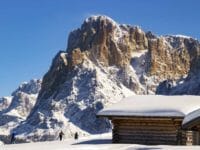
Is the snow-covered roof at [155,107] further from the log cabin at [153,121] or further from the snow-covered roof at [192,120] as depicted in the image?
the snow-covered roof at [192,120]

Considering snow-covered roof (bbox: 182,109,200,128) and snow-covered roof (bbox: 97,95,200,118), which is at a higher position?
snow-covered roof (bbox: 97,95,200,118)

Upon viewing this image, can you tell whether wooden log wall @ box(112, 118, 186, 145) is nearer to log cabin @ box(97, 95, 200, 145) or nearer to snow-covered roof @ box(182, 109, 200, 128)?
log cabin @ box(97, 95, 200, 145)

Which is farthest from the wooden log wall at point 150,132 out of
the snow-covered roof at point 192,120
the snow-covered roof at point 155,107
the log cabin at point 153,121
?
the snow-covered roof at point 192,120

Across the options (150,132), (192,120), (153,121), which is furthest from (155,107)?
(192,120)

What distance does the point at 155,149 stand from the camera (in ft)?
68.4

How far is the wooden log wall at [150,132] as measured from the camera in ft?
106

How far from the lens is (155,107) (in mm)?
33438

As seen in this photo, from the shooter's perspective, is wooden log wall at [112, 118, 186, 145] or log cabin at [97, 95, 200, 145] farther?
wooden log wall at [112, 118, 186, 145]

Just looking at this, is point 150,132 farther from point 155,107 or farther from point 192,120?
point 192,120

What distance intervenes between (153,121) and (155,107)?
95cm

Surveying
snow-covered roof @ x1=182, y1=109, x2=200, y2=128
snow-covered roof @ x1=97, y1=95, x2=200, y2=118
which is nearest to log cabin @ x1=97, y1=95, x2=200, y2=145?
snow-covered roof @ x1=97, y1=95, x2=200, y2=118

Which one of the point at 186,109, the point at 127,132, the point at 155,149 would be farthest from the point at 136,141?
the point at 155,149

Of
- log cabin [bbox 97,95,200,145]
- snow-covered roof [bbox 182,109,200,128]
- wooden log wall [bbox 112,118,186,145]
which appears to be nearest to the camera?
snow-covered roof [bbox 182,109,200,128]

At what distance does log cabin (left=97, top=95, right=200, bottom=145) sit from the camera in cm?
3216
